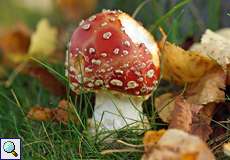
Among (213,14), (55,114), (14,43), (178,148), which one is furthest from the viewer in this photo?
(14,43)

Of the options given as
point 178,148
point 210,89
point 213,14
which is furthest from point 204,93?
point 213,14

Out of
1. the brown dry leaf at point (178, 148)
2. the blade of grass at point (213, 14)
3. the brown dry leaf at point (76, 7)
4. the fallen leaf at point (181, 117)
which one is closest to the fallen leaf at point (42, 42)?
the brown dry leaf at point (76, 7)

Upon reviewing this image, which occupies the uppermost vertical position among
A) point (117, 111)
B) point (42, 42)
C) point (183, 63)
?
point (42, 42)

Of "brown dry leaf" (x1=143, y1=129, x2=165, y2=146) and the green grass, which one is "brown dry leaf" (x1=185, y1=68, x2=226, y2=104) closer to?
the green grass

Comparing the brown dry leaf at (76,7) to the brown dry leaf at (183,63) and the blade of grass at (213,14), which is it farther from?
the brown dry leaf at (183,63)

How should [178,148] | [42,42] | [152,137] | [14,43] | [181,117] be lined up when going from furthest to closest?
[14,43] < [42,42] < [181,117] < [152,137] < [178,148]

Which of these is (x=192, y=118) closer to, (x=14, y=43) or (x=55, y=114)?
(x=55, y=114)
